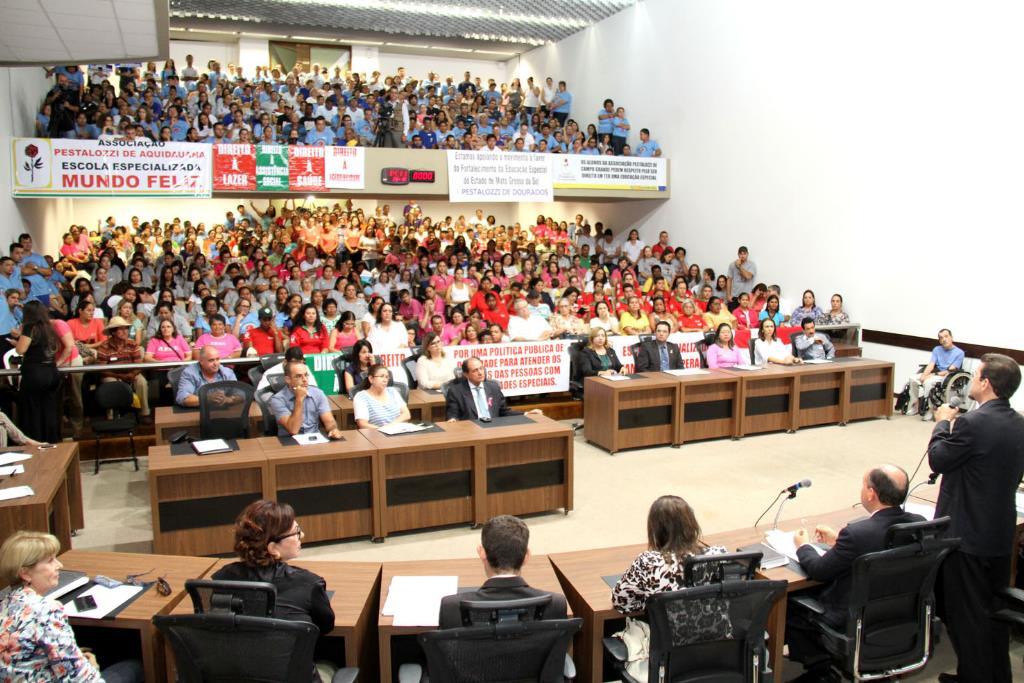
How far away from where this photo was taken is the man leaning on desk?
5613mm

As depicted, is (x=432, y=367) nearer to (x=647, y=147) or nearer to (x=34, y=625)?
(x=34, y=625)

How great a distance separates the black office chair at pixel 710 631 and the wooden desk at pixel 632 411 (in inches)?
194

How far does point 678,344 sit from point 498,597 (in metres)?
7.43

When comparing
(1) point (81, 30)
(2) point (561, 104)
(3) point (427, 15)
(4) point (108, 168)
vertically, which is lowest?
(4) point (108, 168)

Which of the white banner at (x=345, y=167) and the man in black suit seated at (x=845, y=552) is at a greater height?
the white banner at (x=345, y=167)

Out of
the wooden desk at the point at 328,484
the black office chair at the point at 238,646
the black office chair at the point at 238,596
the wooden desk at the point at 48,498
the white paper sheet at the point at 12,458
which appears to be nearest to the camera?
the black office chair at the point at 238,646

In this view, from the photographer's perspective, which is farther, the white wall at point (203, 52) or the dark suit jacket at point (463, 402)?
the white wall at point (203, 52)

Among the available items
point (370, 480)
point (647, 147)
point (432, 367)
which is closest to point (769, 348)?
point (432, 367)

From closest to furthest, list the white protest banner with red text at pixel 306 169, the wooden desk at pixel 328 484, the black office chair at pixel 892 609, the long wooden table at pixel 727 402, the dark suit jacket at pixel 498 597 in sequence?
the dark suit jacket at pixel 498 597 < the black office chair at pixel 892 609 < the wooden desk at pixel 328 484 < the long wooden table at pixel 727 402 < the white protest banner with red text at pixel 306 169

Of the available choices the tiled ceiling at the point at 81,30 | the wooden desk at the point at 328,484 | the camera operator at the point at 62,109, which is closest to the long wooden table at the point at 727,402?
the wooden desk at the point at 328,484

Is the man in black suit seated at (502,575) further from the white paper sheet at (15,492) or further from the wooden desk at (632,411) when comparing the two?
the wooden desk at (632,411)

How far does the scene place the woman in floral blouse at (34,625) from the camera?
8.31 feet

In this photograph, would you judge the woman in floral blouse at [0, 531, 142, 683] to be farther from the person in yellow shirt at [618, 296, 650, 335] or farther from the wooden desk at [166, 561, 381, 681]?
the person in yellow shirt at [618, 296, 650, 335]

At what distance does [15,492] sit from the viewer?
421 centimetres
